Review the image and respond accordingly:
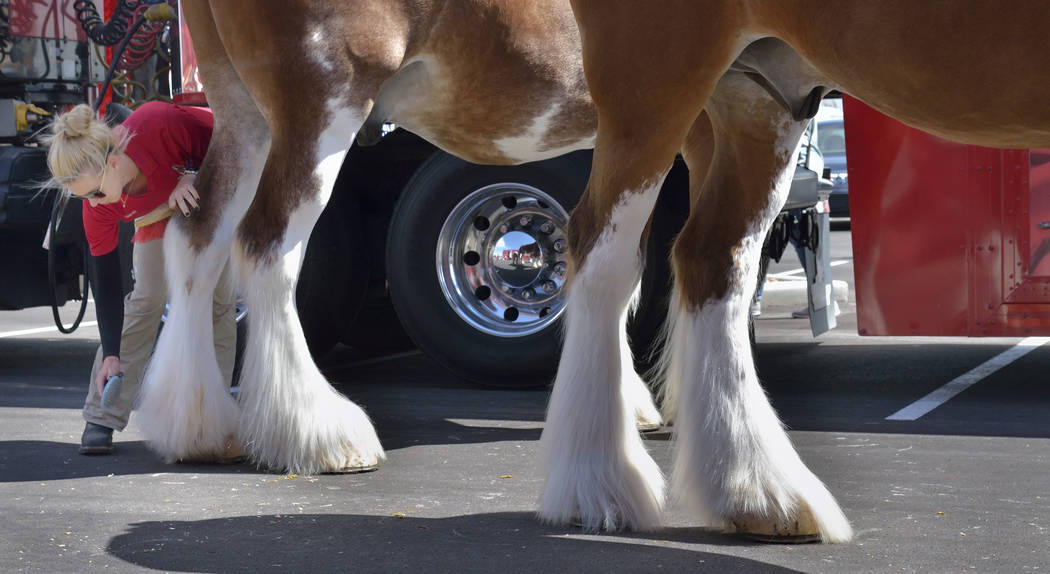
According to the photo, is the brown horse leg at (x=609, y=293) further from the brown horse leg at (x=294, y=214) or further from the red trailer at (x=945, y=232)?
the red trailer at (x=945, y=232)

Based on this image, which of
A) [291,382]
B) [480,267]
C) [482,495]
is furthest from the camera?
[480,267]

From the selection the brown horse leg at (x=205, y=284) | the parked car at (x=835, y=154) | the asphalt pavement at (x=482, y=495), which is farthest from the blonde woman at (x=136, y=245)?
the parked car at (x=835, y=154)

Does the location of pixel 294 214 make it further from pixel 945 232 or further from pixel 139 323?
pixel 945 232

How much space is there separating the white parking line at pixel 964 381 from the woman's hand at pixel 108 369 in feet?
10.3

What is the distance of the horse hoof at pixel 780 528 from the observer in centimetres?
385

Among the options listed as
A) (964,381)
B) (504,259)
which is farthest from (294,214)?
(964,381)

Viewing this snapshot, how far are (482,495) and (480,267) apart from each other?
7.96 ft

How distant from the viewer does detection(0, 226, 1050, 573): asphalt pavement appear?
384 centimetres

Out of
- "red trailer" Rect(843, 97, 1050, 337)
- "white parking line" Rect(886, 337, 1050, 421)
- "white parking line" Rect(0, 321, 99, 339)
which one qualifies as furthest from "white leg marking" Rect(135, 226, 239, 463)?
"white parking line" Rect(0, 321, 99, 339)

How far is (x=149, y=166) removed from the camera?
5395mm

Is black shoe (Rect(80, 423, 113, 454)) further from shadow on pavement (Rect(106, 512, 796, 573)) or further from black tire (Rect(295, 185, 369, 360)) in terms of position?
black tire (Rect(295, 185, 369, 360))

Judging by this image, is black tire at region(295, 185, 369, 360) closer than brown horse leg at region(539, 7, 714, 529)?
No

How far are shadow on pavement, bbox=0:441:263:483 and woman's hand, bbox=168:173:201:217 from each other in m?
0.93

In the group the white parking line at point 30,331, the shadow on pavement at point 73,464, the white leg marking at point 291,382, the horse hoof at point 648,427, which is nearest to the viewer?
the white leg marking at point 291,382
